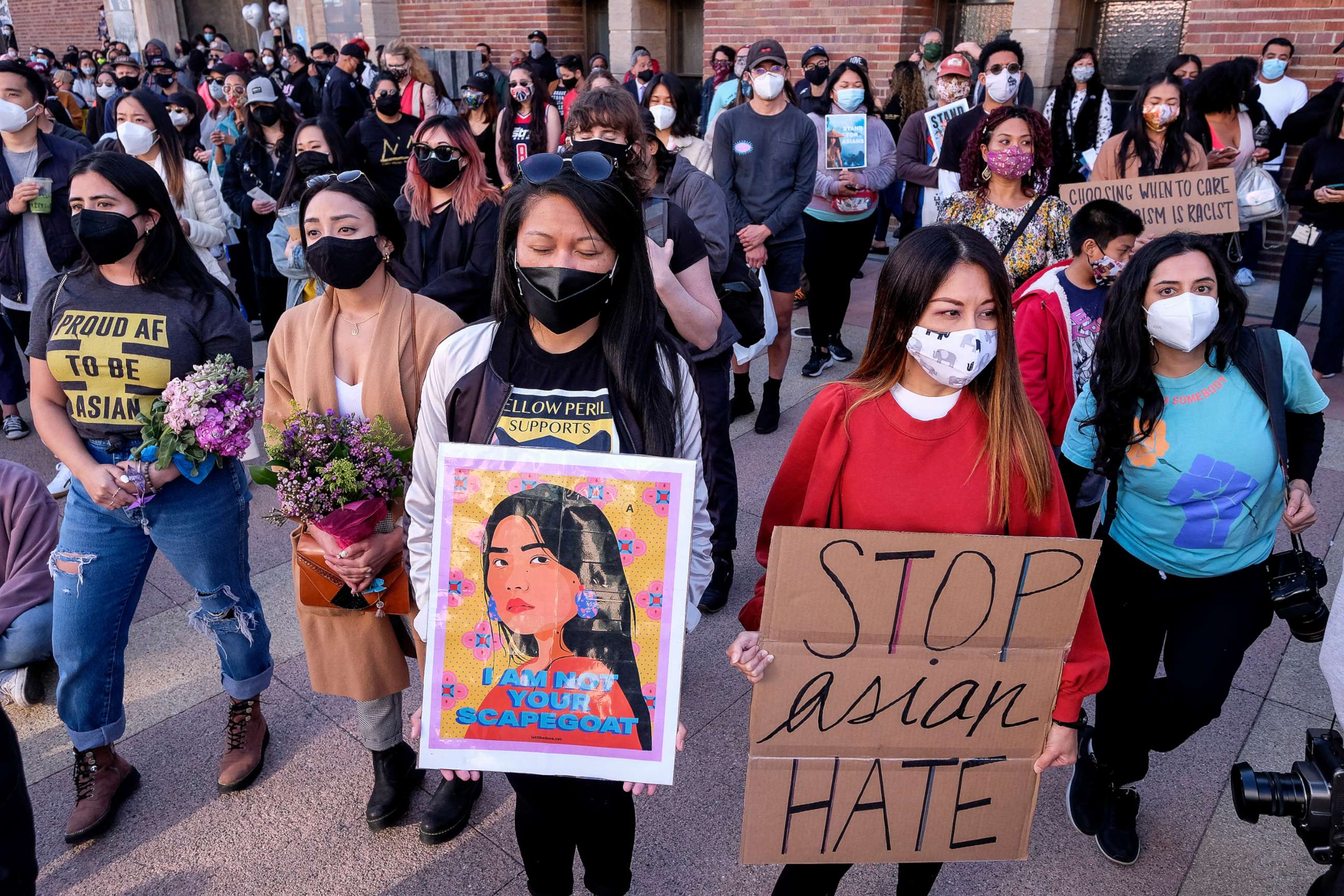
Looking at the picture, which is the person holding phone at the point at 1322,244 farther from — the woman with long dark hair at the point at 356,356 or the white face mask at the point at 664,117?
the woman with long dark hair at the point at 356,356

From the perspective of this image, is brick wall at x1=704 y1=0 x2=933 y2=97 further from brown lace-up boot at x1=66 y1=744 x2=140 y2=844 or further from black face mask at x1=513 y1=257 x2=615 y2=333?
brown lace-up boot at x1=66 y1=744 x2=140 y2=844

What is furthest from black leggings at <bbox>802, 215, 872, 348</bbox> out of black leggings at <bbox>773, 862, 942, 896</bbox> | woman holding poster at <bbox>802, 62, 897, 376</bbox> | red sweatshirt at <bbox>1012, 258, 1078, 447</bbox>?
black leggings at <bbox>773, 862, 942, 896</bbox>

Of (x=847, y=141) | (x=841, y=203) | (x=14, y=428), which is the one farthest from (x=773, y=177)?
(x=14, y=428)

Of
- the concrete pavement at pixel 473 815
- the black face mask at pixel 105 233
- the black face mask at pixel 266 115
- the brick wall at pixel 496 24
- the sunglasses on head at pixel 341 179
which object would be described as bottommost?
the concrete pavement at pixel 473 815

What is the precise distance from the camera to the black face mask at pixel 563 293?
6.64 ft

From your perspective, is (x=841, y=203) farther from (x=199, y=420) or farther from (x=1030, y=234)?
(x=199, y=420)

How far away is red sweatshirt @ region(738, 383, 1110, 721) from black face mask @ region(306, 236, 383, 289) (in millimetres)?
1334

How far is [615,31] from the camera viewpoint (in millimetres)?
12336

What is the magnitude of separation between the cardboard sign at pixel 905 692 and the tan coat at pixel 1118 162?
4000mm

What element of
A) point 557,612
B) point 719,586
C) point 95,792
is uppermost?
point 557,612

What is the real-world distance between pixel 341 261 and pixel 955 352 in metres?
1.66

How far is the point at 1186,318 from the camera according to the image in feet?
8.14

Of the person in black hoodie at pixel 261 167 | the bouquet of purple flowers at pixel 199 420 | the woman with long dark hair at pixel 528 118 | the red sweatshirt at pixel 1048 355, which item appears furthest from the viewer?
the person in black hoodie at pixel 261 167

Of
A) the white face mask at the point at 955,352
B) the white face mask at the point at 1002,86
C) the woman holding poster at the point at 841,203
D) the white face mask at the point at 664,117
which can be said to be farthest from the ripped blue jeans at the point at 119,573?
the white face mask at the point at 1002,86
